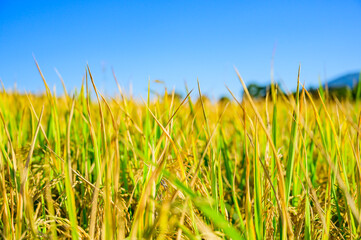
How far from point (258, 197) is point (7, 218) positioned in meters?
0.48

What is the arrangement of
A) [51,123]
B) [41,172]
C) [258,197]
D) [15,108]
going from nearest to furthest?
[258,197]
[41,172]
[51,123]
[15,108]

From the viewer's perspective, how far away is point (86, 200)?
744 millimetres

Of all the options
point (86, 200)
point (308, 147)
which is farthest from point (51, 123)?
point (308, 147)

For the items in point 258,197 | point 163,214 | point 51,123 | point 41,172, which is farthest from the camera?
point 51,123

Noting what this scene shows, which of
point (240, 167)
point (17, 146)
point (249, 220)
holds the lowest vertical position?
point (240, 167)

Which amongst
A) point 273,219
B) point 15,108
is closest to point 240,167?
point 273,219

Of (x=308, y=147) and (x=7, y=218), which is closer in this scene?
(x=7, y=218)

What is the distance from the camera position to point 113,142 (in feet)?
1.42

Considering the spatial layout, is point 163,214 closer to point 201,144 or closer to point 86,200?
point 86,200

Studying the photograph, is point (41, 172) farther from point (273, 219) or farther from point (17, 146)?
point (273, 219)

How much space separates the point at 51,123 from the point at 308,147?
0.96 metres

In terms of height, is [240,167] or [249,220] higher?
[249,220]

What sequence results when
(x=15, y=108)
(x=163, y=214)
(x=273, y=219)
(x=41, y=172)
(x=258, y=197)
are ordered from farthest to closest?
(x=15, y=108), (x=41, y=172), (x=273, y=219), (x=258, y=197), (x=163, y=214)

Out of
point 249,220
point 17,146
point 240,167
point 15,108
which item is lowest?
point 240,167
